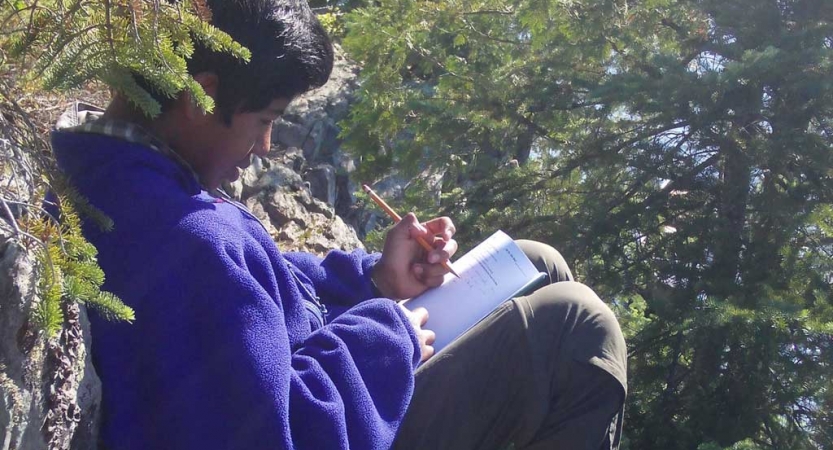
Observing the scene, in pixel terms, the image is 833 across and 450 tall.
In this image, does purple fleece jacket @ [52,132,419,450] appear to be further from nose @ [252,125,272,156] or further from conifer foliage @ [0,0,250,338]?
nose @ [252,125,272,156]

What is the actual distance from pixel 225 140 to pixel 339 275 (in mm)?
712

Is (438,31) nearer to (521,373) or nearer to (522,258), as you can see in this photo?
(522,258)

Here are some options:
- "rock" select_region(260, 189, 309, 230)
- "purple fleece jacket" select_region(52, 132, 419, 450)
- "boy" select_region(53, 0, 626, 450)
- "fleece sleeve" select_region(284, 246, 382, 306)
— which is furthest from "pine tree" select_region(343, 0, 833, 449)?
"purple fleece jacket" select_region(52, 132, 419, 450)

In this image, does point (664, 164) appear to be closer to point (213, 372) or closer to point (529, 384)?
point (529, 384)

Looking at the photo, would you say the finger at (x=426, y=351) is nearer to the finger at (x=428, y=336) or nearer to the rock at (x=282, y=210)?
the finger at (x=428, y=336)

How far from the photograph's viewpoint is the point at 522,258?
243cm

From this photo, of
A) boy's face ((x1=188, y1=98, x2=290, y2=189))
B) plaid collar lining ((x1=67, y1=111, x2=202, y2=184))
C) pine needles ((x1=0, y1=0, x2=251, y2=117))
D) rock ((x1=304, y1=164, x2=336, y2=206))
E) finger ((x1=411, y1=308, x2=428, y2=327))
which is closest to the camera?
pine needles ((x1=0, y1=0, x2=251, y2=117))

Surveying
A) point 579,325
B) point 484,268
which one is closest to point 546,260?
point 484,268

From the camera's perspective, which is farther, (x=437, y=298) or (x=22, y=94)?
(x=437, y=298)

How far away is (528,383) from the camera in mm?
2084

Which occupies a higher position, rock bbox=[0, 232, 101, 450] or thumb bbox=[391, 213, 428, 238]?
rock bbox=[0, 232, 101, 450]

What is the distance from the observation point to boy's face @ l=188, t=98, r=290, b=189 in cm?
192

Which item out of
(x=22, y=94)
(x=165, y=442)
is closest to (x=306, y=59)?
(x=22, y=94)

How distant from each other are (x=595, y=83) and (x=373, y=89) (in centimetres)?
147
